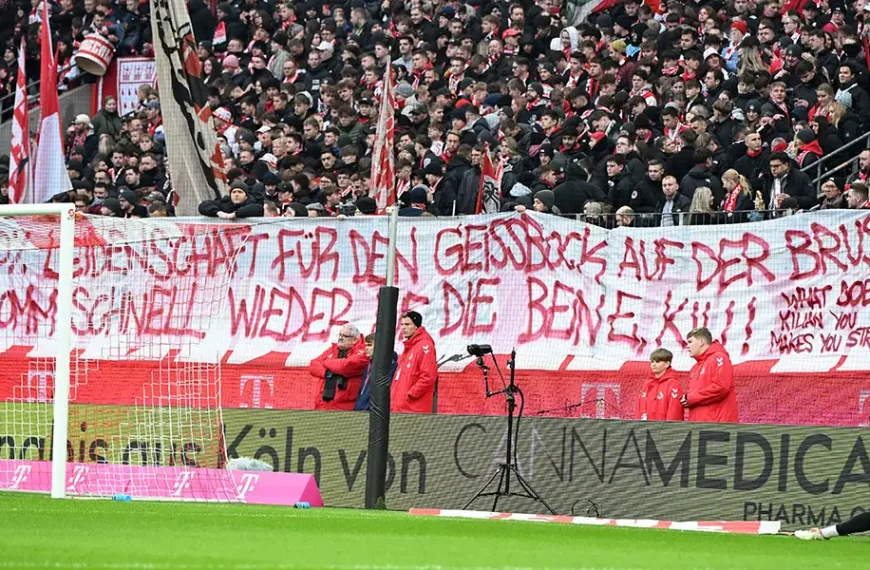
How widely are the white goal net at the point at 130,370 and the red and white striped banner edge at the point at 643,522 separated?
7.84ft

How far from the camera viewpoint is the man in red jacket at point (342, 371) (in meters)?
16.2

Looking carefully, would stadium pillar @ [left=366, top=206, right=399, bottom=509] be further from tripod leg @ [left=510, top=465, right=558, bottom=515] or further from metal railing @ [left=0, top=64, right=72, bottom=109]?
metal railing @ [left=0, top=64, right=72, bottom=109]

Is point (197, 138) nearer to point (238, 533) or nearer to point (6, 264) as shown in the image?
point (6, 264)

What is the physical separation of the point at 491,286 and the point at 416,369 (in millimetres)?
1396

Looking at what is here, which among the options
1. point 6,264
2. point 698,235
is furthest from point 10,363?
point 698,235

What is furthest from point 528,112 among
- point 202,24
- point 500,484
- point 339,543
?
point 339,543

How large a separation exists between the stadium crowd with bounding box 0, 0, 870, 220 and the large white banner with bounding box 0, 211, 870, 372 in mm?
461

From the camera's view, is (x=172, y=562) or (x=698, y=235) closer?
(x=172, y=562)

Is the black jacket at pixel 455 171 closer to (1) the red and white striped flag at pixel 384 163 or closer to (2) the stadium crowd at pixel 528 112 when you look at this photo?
(2) the stadium crowd at pixel 528 112

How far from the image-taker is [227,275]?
16812 mm

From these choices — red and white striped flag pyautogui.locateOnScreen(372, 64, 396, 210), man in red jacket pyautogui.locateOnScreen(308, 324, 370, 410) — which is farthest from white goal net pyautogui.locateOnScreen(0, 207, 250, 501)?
red and white striped flag pyautogui.locateOnScreen(372, 64, 396, 210)

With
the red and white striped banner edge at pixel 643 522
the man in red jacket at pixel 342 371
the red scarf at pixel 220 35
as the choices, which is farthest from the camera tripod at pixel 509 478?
the red scarf at pixel 220 35

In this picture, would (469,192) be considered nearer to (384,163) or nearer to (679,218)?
(384,163)

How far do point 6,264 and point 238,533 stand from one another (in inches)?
369
